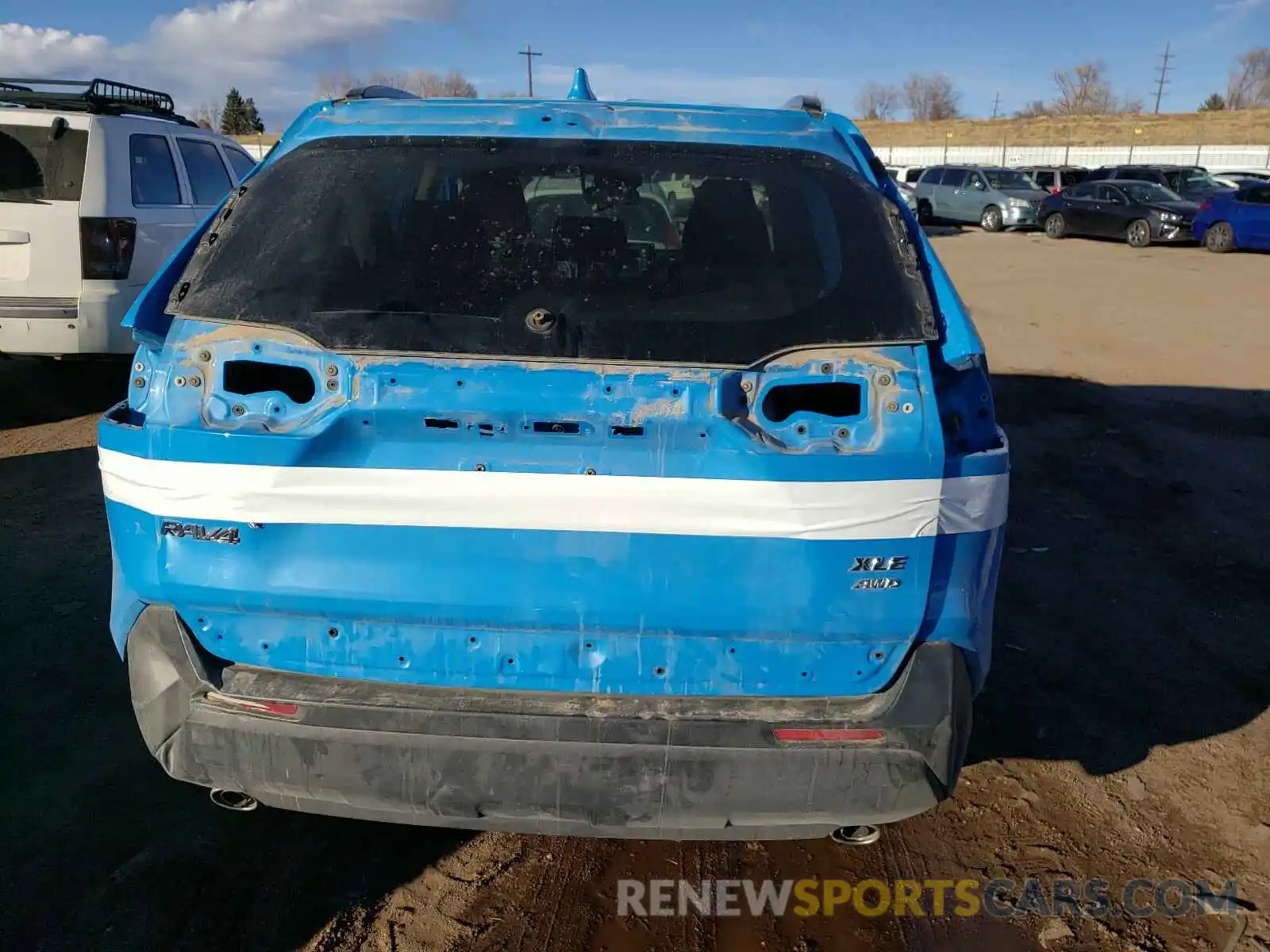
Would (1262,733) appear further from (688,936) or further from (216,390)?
(216,390)

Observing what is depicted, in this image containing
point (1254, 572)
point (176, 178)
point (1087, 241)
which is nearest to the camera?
point (1254, 572)

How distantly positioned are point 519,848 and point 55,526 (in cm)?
344

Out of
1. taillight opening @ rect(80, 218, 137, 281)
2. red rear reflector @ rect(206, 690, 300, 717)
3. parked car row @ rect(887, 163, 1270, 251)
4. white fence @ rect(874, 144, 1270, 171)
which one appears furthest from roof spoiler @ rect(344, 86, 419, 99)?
white fence @ rect(874, 144, 1270, 171)

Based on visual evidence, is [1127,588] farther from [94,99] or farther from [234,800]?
[94,99]

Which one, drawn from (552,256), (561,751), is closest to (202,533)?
(561,751)

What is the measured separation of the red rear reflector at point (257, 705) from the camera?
2.01 m

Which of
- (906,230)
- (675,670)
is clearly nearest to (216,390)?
(675,670)

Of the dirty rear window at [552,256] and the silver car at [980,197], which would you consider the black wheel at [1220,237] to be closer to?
the silver car at [980,197]

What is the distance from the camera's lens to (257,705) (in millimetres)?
2025

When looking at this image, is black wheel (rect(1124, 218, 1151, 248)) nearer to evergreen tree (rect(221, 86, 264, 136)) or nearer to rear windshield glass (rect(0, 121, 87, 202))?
rear windshield glass (rect(0, 121, 87, 202))

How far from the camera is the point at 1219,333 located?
1049 centimetres

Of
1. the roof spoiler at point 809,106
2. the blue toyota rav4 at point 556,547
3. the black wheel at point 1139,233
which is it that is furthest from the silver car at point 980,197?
the blue toyota rav4 at point 556,547

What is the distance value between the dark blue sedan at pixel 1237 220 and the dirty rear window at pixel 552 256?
2005 centimetres

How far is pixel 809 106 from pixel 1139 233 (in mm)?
20974
